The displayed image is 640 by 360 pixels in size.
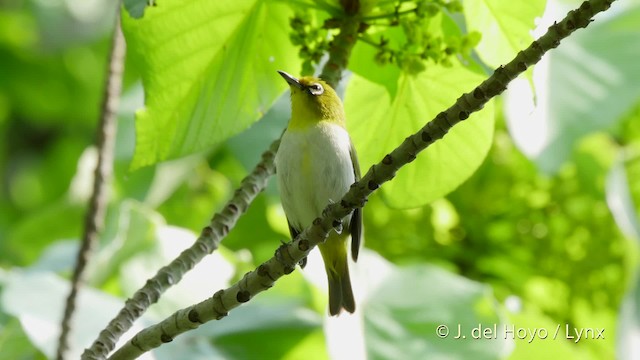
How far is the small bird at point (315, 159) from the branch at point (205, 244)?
9 cm

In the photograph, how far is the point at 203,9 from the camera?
5.85 feet

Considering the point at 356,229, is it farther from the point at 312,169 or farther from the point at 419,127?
the point at 419,127

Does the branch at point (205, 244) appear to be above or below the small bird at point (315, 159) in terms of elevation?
below

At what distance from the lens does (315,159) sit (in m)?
1.95

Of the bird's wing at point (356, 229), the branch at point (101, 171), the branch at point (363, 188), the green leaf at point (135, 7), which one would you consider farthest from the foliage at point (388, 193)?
the branch at point (363, 188)

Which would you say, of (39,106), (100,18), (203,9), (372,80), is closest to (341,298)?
(372,80)

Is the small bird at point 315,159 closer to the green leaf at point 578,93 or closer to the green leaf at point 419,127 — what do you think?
the green leaf at point 419,127

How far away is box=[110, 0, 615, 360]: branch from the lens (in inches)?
53.2

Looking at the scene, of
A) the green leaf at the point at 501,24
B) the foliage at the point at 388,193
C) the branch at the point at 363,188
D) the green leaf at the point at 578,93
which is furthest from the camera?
the green leaf at the point at 578,93

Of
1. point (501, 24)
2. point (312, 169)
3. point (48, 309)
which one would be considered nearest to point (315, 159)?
point (312, 169)

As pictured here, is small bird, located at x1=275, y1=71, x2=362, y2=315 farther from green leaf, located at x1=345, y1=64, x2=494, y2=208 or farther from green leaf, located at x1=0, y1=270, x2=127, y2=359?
green leaf, located at x1=0, y1=270, x2=127, y2=359

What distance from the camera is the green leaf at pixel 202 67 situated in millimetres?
1780

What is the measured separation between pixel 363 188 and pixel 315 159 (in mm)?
554

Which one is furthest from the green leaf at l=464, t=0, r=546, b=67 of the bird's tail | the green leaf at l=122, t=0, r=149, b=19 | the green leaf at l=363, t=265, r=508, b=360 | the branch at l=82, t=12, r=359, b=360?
the green leaf at l=363, t=265, r=508, b=360
